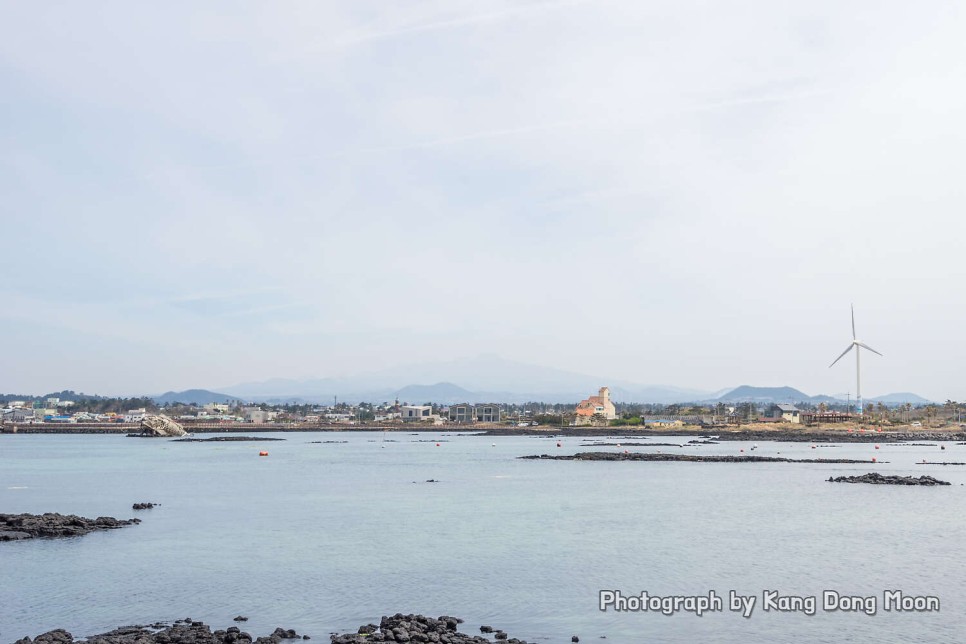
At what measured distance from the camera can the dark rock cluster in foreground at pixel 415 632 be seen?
2044 cm

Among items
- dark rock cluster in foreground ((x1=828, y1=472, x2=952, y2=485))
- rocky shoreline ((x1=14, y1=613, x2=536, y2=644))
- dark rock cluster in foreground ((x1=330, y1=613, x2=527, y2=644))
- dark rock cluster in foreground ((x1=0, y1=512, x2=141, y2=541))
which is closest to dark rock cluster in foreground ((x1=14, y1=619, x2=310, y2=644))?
rocky shoreline ((x1=14, y1=613, x2=536, y2=644))

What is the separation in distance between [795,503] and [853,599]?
1076 inches

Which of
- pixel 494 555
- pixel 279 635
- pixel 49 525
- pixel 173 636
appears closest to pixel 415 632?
pixel 279 635

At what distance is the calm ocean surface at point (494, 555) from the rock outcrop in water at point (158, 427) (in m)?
110

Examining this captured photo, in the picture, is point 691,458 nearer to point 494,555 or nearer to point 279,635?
point 494,555

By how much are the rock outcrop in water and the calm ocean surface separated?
11004cm

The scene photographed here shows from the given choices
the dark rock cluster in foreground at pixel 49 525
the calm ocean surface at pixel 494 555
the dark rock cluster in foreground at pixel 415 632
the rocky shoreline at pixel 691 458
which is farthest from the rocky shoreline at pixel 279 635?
the rocky shoreline at pixel 691 458

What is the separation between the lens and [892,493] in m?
57.3

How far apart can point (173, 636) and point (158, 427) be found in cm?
16562

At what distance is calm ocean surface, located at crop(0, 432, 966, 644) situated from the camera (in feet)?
77.9

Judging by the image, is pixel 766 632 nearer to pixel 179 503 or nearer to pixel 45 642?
pixel 45 642

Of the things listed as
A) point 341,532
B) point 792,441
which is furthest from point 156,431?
point 341,532

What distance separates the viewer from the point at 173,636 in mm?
→ 20875

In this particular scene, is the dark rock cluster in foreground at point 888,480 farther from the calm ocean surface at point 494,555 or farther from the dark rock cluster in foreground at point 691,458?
the dark rock cluster in foreground at point 691,458
